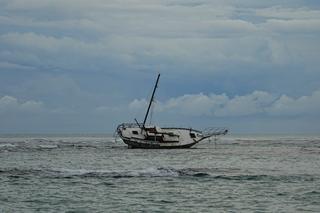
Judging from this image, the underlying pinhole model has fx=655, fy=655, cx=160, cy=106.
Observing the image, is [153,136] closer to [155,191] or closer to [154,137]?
[154,137]

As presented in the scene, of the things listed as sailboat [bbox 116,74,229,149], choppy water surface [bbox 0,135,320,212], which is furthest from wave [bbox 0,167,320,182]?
sailboat [bbox 116,74,229,149]

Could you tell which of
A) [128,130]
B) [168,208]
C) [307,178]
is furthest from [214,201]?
[128,130]

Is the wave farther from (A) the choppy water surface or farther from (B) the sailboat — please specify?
(B) the sailboat

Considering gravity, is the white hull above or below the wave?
above

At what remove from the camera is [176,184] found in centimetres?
4106

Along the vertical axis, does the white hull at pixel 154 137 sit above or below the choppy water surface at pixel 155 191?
above

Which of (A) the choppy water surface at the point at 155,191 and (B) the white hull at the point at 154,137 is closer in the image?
(A) the choppy water surface at the point at 155,191

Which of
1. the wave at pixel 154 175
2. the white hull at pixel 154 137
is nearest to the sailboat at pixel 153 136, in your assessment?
the white hull at pixel 154 137

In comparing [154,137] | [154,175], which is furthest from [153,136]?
[154,175]

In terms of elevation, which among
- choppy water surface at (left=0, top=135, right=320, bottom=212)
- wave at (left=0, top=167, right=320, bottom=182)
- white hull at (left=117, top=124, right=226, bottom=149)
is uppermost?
white hull at (left=117, top=124, right=226, bottom=149)

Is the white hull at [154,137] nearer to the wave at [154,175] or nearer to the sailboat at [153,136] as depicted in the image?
the sailboat at [153,136]

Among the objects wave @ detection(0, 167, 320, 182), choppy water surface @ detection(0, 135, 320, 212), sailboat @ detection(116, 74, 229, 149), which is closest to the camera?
choppy water surface @ detection(0, 135, 320, 212)

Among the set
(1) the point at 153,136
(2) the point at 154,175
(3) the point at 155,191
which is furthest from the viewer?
(1) the point at 153,136

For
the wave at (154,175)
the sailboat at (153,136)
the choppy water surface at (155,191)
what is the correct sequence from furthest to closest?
the sailboat at (153,136) → the wave at (154,175) → the choppy water surface at (155,191)
